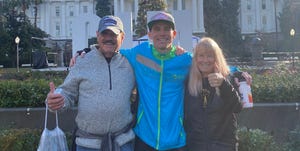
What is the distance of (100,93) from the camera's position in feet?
12.8

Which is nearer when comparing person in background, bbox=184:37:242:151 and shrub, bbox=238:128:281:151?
person in background, bbox=184:37:242:151

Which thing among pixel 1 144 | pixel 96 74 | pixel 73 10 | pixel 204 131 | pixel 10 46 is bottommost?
pixel 1 144

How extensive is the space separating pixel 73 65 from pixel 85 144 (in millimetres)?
751

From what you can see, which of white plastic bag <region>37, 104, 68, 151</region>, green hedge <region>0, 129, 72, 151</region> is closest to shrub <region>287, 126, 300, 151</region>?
white plastic bag <region>37, 104, 68, 151</region>

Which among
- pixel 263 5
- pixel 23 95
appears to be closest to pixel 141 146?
pixel 23 95

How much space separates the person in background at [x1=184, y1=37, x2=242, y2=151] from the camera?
3.94 m

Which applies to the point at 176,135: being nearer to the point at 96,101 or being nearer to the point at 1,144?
the point at 96,101

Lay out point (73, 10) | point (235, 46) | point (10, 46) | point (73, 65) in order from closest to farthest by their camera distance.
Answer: point (73, 65), point (10, 46), point (235, 46), point (73, 10)

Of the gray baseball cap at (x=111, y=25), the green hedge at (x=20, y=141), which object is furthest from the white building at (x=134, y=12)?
the gray baseball cap at (x=111, y=25)

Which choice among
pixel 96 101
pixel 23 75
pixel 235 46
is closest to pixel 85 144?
pixel 96 101

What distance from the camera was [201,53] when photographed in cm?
404

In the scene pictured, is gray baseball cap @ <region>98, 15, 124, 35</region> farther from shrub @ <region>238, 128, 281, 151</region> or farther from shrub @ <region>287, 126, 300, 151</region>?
shrub @ <region>287, 126, 300, 151</region>

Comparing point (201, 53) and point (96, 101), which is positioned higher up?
point (201, 53)

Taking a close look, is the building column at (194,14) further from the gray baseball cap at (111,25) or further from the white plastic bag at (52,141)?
the white plastic bag at (52,141)
